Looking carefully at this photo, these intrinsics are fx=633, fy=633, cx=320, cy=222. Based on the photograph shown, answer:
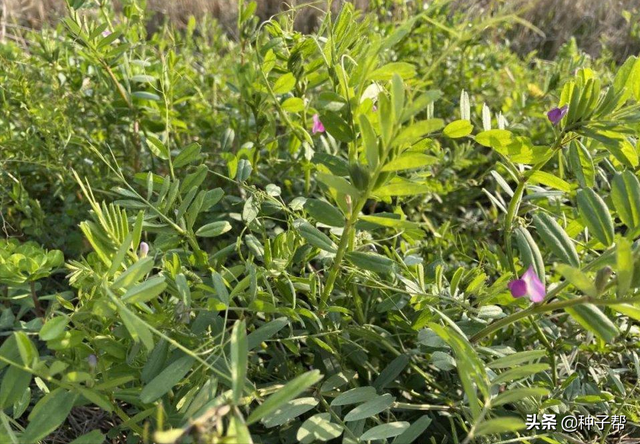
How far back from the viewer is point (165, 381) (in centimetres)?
65

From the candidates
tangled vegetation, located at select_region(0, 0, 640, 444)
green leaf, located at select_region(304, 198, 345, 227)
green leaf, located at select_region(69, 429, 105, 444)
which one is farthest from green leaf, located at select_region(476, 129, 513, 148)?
green leaf, located at select_region(69, 429, 105, 444)

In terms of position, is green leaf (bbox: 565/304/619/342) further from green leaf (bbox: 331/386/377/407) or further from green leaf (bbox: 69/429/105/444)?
green leaf (bbox: 69/429/105/444)

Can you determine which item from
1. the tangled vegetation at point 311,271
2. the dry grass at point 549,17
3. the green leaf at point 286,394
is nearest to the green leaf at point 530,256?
the tangled vegetation at point 311,271

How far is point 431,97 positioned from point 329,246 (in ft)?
0.87

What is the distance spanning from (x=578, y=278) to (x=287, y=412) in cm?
35

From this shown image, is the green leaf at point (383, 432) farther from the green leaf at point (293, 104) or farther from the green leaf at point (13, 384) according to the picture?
the green leaf at point (293, 104)

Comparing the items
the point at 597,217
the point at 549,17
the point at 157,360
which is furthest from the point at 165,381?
the point at 549,17

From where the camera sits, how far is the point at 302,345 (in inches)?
40.9

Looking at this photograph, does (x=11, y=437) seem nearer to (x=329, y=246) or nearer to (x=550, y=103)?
(x=329, y=246)

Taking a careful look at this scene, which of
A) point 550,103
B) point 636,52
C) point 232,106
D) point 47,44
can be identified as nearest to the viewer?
point 47,44

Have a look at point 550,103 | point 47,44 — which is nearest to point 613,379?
point 550,103

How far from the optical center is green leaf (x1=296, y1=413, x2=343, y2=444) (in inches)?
27.5

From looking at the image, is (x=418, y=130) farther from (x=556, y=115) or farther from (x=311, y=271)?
(x=311, y=271)

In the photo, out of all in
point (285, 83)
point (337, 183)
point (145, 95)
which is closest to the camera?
point (337, 183)
